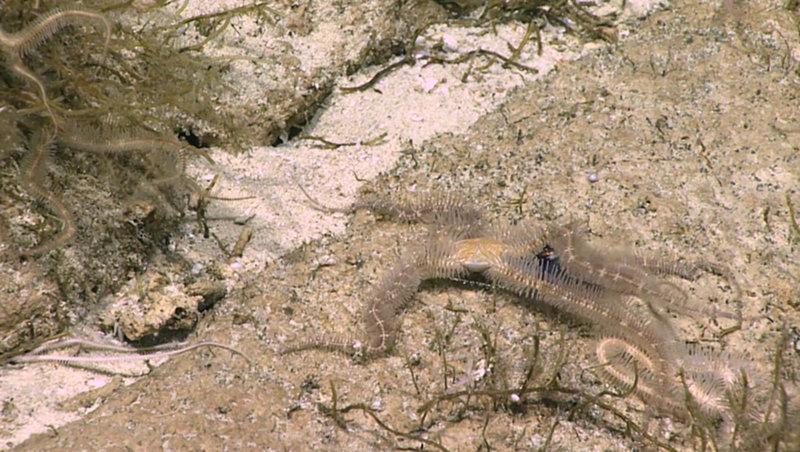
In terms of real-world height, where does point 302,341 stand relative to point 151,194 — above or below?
below

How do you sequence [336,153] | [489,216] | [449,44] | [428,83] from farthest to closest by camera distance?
[449,44] → [428,83] → [336,153] → [489,216]

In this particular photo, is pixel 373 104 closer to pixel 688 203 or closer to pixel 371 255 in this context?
pixel 371 255

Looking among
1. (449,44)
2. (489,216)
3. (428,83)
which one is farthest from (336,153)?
(449,44)

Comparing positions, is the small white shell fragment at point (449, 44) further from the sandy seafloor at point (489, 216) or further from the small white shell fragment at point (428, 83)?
the small white shell fragment at point (428, 83)

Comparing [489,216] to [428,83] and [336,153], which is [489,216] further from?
[428,83]

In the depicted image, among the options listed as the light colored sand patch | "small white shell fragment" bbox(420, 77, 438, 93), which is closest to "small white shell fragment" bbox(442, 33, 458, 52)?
the light colored sand patch

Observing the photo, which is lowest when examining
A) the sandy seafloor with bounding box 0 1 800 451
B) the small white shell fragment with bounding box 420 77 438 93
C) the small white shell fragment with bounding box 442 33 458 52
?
the sandy seafloor with bounding box 0 1 800 451

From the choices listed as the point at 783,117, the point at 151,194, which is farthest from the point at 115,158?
the point at 783,117

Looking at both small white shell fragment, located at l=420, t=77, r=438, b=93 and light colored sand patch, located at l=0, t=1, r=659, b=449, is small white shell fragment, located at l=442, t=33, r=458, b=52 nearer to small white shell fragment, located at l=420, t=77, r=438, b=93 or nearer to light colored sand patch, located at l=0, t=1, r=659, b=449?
light colored sand patch, located at l=0, t=1, r=659, b=449
